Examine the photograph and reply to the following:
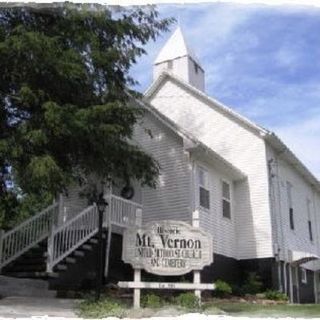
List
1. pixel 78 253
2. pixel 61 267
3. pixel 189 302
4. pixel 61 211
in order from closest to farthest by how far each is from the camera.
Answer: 1. pixel 189 302
2. pixel 61 267
3. pixel 78 253
4. pixel 61 211

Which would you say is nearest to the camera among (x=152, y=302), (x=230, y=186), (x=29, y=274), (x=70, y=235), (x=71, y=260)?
(x=152, y=302)

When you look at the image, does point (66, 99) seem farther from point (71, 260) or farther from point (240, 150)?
point (240, 150)

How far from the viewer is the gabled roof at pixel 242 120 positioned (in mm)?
20844

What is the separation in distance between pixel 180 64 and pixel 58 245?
1275 cm

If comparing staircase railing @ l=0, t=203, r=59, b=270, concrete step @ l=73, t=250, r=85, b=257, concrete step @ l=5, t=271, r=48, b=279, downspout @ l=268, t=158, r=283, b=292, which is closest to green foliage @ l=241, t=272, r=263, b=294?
downspout @ l=268, t=158, r=283, b=292

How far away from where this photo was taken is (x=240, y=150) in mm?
21484

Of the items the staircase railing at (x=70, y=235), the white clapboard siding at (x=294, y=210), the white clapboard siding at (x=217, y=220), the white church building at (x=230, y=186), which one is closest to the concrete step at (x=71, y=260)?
the staircase railing at (x=70, y=235)

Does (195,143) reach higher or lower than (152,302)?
higher

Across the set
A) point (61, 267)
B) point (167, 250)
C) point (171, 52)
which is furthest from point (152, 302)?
point (171, 52)

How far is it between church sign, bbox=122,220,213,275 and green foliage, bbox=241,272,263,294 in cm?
736

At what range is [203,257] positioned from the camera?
1182 cm

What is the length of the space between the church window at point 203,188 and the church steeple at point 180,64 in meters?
7.04

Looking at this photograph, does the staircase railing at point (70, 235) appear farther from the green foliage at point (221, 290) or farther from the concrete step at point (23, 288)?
the green foliage at point (221, 290)

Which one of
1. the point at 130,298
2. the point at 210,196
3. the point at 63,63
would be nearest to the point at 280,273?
the point at 210,196
